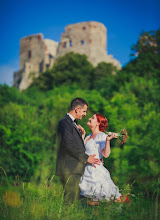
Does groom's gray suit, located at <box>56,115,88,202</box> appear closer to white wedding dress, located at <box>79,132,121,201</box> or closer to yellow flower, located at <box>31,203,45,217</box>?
white wedding dress, located at <box>79,132,121,201</box>

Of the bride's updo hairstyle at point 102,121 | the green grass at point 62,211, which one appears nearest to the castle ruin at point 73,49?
the bride's updo hairstyle at point 102,121

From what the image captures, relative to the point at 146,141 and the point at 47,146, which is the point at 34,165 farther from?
the point at 146,141

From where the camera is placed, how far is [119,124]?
51.9ft

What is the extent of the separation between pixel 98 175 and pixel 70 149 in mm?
527

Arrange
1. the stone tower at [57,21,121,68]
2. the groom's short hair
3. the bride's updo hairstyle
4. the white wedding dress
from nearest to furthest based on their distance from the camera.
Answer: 1. the white wedding dress
2. the groom's short hair
3. the bride's updo hairstyle
4. the stone tower at [57,21,121,68]

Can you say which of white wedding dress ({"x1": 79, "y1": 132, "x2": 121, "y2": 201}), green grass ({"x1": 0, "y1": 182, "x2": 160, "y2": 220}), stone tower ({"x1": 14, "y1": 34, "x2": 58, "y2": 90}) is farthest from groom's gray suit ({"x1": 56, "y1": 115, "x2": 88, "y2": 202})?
stone tower ({"x1": 14, "y1": 34, "x2": 58, "y2": 90})

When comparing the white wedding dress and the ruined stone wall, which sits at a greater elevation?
the ruined stone wall

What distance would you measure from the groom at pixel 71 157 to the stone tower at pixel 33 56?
4316 centimetres

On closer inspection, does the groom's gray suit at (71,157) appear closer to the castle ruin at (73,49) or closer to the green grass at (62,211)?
the green grass at (62,211)

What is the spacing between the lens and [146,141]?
1575 centimetres

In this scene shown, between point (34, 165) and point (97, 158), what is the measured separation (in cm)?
1514

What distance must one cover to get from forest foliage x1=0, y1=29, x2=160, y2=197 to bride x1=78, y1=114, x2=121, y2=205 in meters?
6.74

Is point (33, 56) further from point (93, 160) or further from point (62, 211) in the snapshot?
point (62, 211)

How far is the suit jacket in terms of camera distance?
12.4ft
